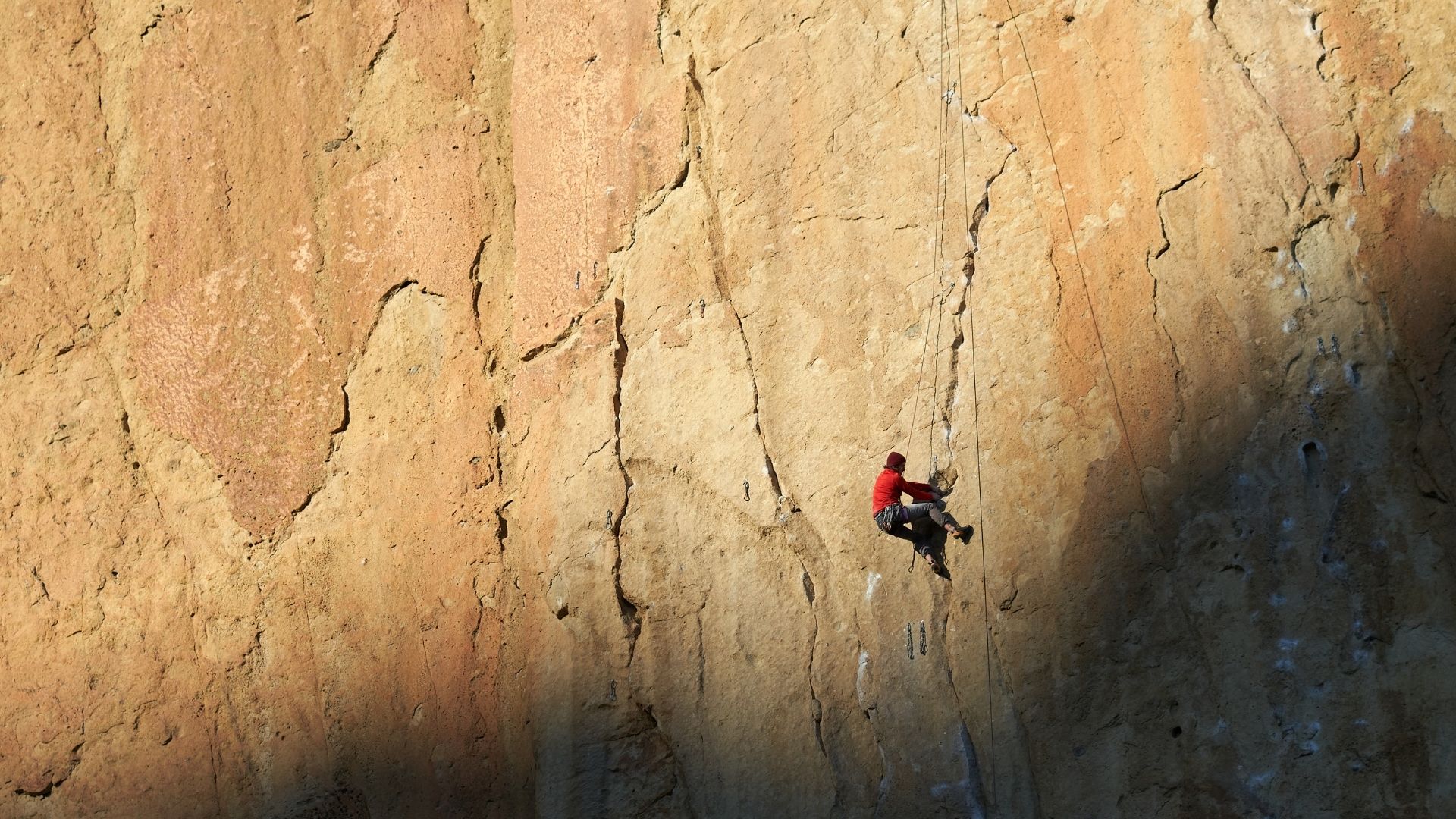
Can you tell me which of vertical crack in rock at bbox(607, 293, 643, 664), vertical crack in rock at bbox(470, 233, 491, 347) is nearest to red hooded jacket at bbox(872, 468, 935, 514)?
vertical crack in rock at bbox(607, 293, 643, 664)

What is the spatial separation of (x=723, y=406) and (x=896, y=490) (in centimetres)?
96

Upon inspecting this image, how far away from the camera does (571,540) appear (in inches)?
247

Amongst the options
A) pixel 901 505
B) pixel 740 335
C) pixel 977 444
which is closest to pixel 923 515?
pixel 901 505

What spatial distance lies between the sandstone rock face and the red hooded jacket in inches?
6.9

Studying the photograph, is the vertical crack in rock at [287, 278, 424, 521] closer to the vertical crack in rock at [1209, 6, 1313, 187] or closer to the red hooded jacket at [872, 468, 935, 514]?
the red hooded jacket at [872, 468, 935, 514]

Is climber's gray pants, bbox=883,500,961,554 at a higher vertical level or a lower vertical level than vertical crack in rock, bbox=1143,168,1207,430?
lower

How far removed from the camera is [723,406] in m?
6.09

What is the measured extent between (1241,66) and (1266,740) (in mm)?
2279

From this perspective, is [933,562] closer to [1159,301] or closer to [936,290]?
[936,290]

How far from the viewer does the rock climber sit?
17.7ft

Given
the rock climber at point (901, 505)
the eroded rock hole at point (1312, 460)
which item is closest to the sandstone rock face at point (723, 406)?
the eroded rock hole at point (1312, 460)

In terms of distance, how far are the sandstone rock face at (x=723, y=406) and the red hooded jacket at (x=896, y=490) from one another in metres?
0.17

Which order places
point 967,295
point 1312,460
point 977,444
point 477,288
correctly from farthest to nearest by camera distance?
point 477,288, point 967,295, point 977,444, point 1312,460

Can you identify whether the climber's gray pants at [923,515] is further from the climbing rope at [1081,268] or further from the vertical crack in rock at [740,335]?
the climbing rope at [1081,268]
